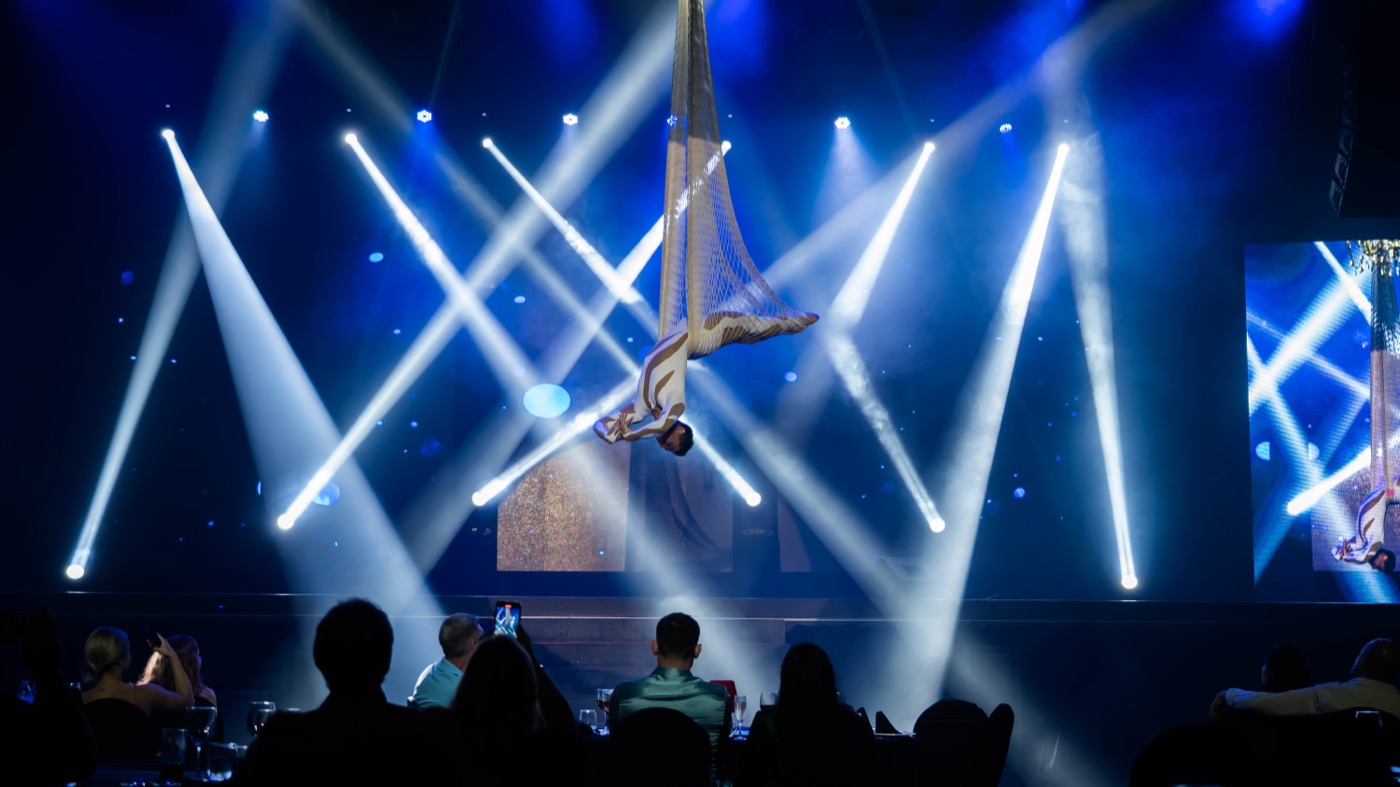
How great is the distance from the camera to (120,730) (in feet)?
12.2

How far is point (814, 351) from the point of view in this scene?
8438 mm

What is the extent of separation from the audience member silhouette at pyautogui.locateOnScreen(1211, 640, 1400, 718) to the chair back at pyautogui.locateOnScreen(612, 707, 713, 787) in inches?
82.8

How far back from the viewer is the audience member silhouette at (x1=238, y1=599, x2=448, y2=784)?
6.57ft

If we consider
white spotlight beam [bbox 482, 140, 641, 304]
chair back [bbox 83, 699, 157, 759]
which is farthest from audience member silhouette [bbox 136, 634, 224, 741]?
white spotlight beam [bbox 482, 140, 641, 304]

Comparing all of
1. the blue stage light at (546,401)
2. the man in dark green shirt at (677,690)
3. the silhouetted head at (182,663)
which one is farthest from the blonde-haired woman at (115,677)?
the blue stage light at (546,401)

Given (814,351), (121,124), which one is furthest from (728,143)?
(121,124)

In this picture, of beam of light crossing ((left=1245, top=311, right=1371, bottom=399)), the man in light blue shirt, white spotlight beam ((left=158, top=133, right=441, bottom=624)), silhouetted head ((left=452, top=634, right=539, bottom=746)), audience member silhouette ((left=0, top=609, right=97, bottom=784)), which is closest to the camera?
audience member silhouette ((left=0, top=609, right=97, bottom=784))

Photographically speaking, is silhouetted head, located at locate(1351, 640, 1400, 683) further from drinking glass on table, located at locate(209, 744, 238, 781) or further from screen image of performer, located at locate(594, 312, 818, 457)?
drinking glass on table, located at locate(209, 744, 238, 781)

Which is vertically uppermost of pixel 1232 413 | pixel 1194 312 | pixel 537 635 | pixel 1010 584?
pixel 1194 312

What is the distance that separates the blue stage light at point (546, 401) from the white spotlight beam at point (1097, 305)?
12.0 feet

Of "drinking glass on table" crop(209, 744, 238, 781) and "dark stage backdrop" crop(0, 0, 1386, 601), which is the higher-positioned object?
"dark stage backdrop" crop(0, 0, 1386, 601)

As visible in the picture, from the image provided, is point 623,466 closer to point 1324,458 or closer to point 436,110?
point 436,110

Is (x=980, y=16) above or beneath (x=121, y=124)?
above

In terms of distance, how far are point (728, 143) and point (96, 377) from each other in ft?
15.3
